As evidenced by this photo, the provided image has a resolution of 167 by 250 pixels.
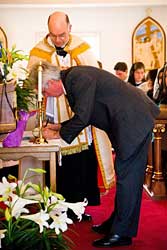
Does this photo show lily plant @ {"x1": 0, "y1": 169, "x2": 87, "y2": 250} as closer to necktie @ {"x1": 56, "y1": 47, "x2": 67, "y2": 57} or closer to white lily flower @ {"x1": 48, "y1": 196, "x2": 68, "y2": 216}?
white lily flower @ {"x1": 48, "y1": 196, "x2": 68, "y2": 216}

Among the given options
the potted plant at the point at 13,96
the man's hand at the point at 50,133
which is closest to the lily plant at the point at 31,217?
the potted plant at the point at 13,96

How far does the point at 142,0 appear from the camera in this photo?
7.86 meters

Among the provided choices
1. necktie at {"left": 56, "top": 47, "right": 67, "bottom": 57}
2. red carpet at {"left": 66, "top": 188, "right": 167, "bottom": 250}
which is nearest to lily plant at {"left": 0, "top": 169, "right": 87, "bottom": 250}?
red carpet at {"left": 66, "top": 188, "right": 167, "bottom": 250}

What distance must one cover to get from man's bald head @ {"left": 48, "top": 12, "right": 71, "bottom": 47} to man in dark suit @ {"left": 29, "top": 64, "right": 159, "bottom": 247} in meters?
0.56

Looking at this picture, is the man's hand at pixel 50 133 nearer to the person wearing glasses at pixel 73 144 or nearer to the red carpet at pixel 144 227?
the person wearing glasses at pixel 73 144

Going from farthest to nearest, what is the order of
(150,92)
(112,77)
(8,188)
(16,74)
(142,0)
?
(142,0) → (150,92) → (112,77) → (16,74) → (8,188)

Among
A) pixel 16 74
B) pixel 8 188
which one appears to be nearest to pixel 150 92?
pixel 16 74

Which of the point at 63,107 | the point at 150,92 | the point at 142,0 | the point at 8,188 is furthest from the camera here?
the point at 142,0

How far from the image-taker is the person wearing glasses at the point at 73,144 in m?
3.17

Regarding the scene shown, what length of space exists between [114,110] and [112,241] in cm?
79

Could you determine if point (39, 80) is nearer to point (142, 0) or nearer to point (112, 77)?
point (112, 77)

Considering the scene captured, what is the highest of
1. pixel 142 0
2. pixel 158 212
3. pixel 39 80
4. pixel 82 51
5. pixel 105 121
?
pixel 142 0

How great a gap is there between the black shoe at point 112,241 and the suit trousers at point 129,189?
33mm

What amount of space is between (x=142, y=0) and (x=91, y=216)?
541 centimetres
